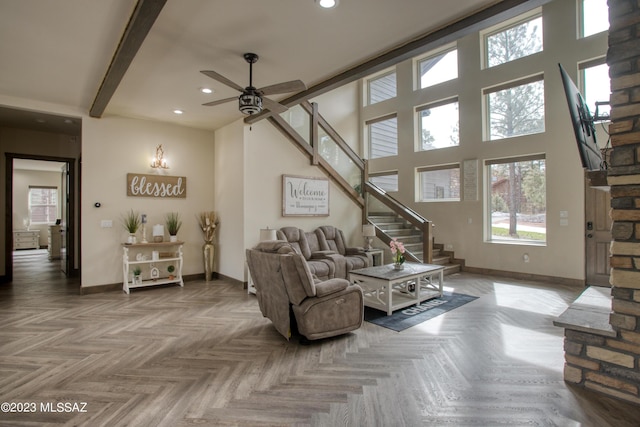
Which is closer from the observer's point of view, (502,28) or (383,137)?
(502,28)

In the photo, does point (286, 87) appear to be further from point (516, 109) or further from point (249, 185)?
point (516, 109)

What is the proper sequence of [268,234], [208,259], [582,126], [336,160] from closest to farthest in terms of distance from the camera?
[582,126] < [268,234] < [208,259] < [336,160]

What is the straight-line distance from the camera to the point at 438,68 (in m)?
7.90

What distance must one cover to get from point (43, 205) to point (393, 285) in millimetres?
13895

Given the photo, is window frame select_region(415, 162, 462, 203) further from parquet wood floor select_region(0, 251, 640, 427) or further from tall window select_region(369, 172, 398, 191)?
parquet wood floor select_region(0, 251, 640, 427)

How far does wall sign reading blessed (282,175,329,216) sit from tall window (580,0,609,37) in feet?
17.6

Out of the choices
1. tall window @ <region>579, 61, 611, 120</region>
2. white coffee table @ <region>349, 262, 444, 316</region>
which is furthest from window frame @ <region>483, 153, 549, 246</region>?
white coffee table @ <region>349, 262, 444, 316</region>

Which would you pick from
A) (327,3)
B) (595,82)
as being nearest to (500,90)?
(595,82)

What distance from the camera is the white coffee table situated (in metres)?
4.32

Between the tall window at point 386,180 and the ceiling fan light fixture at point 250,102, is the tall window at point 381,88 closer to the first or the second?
the tall window at point 386,180

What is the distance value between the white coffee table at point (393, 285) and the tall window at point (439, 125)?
152 inches

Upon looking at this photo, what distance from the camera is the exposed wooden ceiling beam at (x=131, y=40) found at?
2600 millimetres

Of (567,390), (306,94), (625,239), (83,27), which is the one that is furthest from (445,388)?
(83,27)

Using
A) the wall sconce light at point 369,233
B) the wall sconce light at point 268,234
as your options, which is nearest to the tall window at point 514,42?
the wall sconce light at point 369,233
